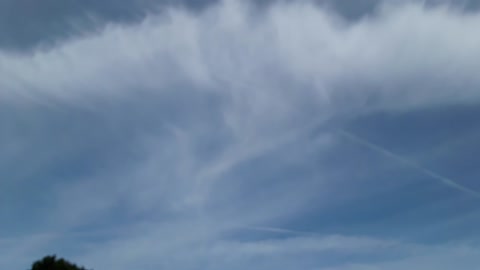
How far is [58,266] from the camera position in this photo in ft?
248

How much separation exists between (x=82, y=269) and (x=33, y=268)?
9.51 meters

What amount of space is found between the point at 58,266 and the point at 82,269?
6.95 meters

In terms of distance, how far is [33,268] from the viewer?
74.2 m

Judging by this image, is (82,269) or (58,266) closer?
(58,266)

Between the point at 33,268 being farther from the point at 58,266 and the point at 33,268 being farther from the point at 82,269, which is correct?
the point at 82,269

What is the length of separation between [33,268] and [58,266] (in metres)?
3.56

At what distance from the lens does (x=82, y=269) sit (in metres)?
82.1

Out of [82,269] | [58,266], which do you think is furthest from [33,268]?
[82,269]

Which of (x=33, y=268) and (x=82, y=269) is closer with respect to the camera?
(x=33, y=268)
